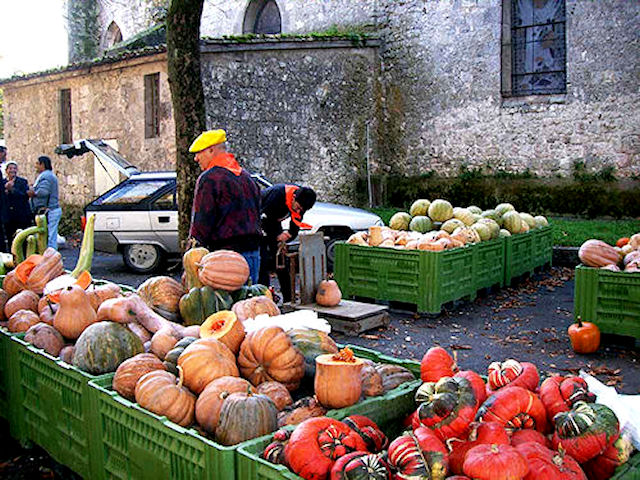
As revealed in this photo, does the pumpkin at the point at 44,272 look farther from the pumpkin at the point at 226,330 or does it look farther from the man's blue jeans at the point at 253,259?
the pumpkin at the point at 226,330

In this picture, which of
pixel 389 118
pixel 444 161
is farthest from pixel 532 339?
pixel 389 118

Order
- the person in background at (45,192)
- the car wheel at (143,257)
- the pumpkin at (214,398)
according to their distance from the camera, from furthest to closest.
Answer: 1. the car wheel at (143,257)
2. the person in background at (45,192)
3. the pumpkin at (214,398)

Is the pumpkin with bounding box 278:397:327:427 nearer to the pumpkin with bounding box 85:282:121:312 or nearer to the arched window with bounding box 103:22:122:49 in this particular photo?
the pumpkin with bounding box 85:282:121:312

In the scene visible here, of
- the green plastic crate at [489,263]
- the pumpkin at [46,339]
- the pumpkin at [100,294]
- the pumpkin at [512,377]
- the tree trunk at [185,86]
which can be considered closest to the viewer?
the pumpkin at [512,377]

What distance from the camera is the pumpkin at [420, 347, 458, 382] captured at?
329 cm

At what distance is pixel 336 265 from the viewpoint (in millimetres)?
9680

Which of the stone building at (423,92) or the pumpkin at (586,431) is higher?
the stone building at (423,92)

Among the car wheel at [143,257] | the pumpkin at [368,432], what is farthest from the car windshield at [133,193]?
the pumpkin at [368,432]

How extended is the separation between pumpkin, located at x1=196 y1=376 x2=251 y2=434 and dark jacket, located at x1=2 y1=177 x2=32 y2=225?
9948 mm

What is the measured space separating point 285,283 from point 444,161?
32.5ft

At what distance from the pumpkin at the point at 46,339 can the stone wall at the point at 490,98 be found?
1352 centimetres

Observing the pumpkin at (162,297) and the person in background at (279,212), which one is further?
the person in background at (279,212)

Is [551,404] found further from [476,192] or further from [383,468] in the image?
[476,192]

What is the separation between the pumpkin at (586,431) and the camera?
2543mm
